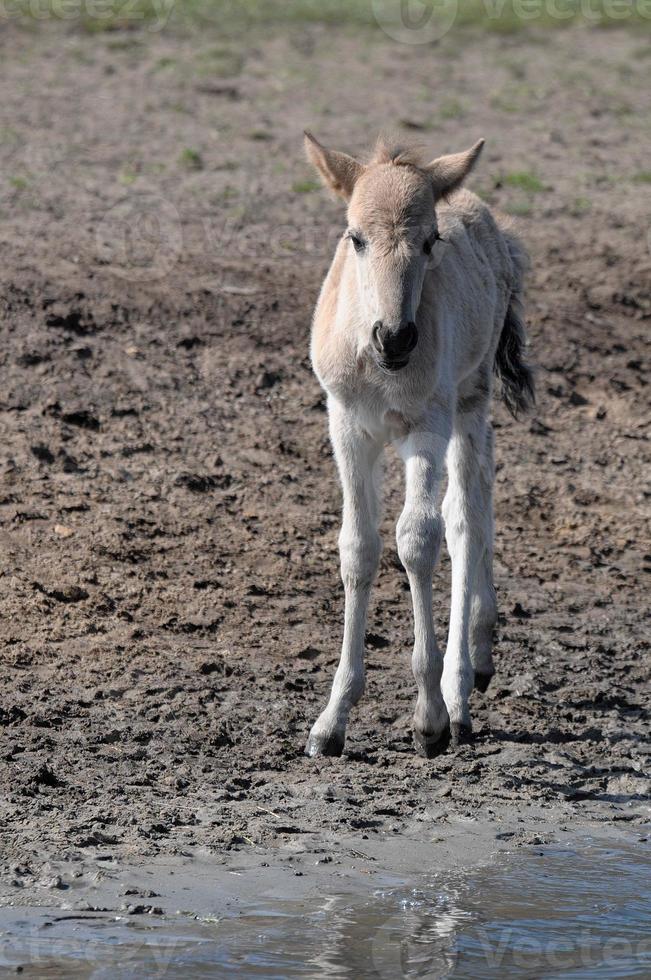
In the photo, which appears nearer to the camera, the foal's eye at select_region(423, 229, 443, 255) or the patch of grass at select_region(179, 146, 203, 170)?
the foal's eye at select_region(423, 229, 443, 255)

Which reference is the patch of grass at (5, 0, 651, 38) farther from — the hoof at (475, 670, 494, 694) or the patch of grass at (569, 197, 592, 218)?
the hoof at (475, 670, 494, 694)

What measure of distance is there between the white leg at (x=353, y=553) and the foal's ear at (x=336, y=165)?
3.08 ft

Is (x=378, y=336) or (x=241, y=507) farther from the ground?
(x=378, y=336)

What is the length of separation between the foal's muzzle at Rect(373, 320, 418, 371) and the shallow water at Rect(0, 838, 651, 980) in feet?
6.41

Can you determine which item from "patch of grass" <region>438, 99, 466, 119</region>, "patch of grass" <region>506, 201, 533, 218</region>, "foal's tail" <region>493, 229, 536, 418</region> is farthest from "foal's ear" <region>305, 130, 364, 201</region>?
"patch of grass" <region>438, 99, 466, 119</region>

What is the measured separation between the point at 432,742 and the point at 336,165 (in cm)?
243

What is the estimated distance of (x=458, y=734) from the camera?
255 inches

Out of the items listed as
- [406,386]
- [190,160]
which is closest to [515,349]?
[406,386]

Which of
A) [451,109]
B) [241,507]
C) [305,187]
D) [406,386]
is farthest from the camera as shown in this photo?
[451,109]

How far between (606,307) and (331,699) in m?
5.55

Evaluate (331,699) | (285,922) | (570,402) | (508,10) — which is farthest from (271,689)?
(508,10)

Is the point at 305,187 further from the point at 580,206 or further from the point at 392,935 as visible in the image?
the point at 392,935

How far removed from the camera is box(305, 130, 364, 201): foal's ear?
20.4ft

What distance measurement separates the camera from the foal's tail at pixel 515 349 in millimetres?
7844
